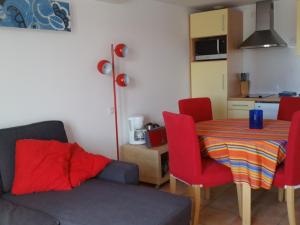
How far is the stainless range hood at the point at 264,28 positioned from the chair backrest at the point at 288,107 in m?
1.02

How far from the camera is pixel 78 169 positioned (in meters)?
2.44

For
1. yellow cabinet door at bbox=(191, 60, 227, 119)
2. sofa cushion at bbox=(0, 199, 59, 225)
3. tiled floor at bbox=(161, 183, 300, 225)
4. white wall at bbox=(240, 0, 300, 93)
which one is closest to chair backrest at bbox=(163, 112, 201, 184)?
tiled floor at bbox=(161, 183, 300, 225)

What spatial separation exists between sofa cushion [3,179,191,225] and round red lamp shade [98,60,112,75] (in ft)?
4.14

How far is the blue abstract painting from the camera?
96.7 inches

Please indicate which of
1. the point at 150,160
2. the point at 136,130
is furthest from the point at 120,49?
the point at 150,160

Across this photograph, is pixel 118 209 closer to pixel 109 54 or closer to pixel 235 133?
pixel 235 133

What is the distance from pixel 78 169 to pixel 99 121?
99cm

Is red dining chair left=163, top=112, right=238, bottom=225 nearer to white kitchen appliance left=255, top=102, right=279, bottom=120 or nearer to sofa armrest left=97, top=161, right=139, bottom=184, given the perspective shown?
sofa armrest left=97, top=161, right=139, bottom=184

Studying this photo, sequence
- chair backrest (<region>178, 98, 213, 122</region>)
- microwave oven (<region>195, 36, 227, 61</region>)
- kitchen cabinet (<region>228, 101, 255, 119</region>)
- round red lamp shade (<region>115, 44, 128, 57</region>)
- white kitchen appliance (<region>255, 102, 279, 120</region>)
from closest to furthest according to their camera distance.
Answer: round red lamp shade (<region>115, 44, 128, 57</region>) → chair backrest (<region>178, 98, 213, 122</region>) → white kitchen appliance (<region>255, 102, 279, 120</region>) → kitchen cabinet (<region>228, 101, 255, 119</region>) → microwave oven (<region>195, 36, 227, 61</region>)

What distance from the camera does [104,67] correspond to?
319 cm

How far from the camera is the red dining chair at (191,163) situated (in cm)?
246

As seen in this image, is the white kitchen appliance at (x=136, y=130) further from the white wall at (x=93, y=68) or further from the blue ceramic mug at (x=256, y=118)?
the blue ceramic mug at (x=256, y=118)

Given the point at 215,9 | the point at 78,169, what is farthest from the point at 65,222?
the point at 215,9

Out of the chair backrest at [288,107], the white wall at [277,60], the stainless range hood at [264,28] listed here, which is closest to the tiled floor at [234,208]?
the chair backrest at [288,107]
